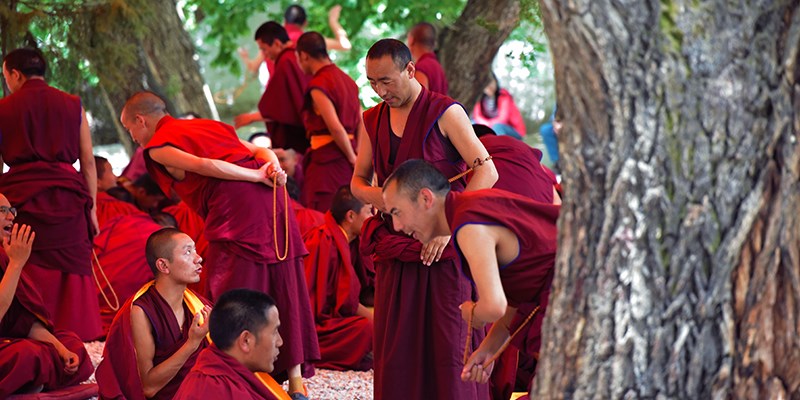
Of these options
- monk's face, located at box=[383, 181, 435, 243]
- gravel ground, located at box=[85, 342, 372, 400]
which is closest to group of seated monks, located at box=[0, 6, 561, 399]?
monk's face, located at box=[383, 181, 435, 243]

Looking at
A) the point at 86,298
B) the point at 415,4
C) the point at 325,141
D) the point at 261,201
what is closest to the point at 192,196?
the point at 261,201

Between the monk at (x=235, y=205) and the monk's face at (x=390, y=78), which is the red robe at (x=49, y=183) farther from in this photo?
the monk's face at (x=390, y=78)

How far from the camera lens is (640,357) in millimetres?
2828

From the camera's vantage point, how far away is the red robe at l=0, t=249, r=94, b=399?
535 centimetres

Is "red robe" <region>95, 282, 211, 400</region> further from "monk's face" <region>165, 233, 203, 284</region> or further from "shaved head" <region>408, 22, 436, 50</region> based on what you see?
"shaved head" <region>408, 22, 436, 50</region>

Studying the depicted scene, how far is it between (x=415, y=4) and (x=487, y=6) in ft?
2.99

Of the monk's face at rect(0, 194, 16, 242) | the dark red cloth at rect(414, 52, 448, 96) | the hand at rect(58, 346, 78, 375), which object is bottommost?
the hand at rect(58, 346, 78, 375)

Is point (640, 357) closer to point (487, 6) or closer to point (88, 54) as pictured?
point (88, 54)

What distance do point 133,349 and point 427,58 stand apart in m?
4.22

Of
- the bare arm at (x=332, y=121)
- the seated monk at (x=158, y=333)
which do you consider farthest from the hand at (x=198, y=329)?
the bare arm at (x=332, y=121)

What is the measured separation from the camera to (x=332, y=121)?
7617 millimetres

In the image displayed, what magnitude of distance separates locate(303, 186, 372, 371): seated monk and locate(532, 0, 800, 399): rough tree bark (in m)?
3.85

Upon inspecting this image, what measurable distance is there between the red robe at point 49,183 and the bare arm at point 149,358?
1.80 metres

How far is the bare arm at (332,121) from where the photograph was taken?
7.61m
